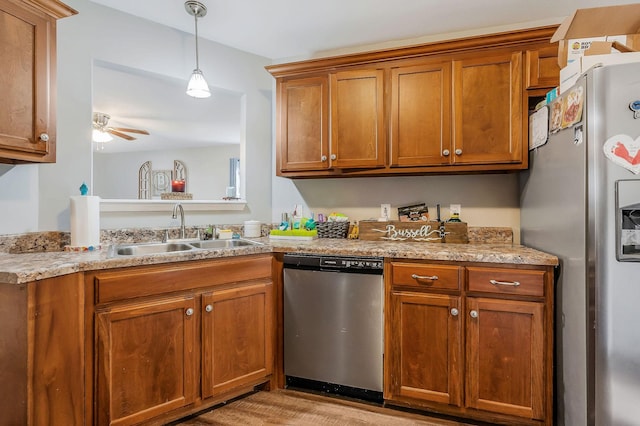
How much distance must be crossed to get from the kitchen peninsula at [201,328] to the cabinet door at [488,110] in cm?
60

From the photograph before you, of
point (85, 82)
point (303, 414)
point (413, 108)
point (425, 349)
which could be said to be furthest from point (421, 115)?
point (85, 82)

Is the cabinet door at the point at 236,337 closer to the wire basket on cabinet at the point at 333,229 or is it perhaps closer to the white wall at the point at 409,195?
the wire basket on cabinet at the point at 333,229

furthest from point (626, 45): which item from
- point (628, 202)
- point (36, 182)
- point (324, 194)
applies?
point (36, 182)

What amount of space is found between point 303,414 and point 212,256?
1020 mm

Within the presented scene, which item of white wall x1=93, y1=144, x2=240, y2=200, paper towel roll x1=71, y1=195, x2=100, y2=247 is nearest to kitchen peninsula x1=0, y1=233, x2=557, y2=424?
paper towel roll x1=71, y1=195, x2=100, y2=247

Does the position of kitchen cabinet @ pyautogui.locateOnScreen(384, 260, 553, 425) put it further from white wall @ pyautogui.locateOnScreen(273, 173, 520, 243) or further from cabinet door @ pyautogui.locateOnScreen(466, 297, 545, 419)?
white wall @ pyautogui.locateOnScreen(273, 173, 520, 243)

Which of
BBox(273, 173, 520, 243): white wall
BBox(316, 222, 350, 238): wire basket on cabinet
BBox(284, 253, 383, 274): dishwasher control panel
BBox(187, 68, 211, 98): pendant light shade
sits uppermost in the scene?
BBox(187, 68, 211, 98): pendant light shade

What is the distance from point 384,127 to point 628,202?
1.40m

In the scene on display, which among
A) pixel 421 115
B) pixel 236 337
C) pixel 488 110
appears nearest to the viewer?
pixel 236 337

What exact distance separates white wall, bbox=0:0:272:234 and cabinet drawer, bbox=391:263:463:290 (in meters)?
1.43

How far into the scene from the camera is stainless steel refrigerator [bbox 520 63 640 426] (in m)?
1.42

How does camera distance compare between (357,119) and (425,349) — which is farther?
(357,119)

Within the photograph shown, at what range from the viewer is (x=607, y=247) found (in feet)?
4.76

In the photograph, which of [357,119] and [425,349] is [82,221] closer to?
[357,119]
